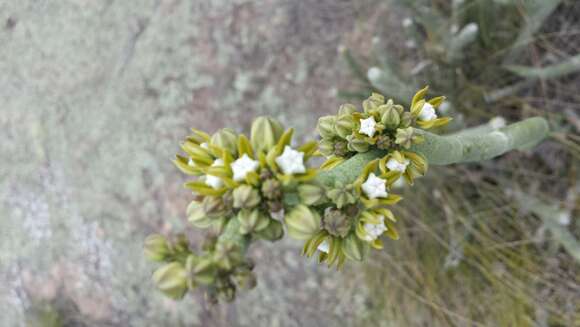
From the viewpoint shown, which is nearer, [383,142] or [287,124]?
[383,142]

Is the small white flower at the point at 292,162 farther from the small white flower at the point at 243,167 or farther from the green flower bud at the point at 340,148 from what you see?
the green flower bud at the point at 340,148

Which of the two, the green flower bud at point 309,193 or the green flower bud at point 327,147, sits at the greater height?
the green flower bud at point 309,193

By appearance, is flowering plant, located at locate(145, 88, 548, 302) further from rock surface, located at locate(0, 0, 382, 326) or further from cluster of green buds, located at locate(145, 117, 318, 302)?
rock surface, located at locate(0, 0, 382, 326)

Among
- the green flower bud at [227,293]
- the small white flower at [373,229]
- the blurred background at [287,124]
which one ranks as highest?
the green flower bud at [227,293]

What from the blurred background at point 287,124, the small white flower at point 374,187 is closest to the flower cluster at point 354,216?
the small white flower at point 374,187

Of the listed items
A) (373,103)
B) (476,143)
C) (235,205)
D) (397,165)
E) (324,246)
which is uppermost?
(235,205)

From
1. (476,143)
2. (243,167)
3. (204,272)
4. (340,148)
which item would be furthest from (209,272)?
(476,143)

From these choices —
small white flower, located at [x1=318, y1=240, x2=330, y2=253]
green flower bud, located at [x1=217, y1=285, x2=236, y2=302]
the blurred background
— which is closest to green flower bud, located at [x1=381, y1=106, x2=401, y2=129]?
small white flower, located at [x1=318, y1=240, x2=330, y2=253]

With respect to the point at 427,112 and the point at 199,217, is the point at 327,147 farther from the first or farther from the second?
the point at 199,217
